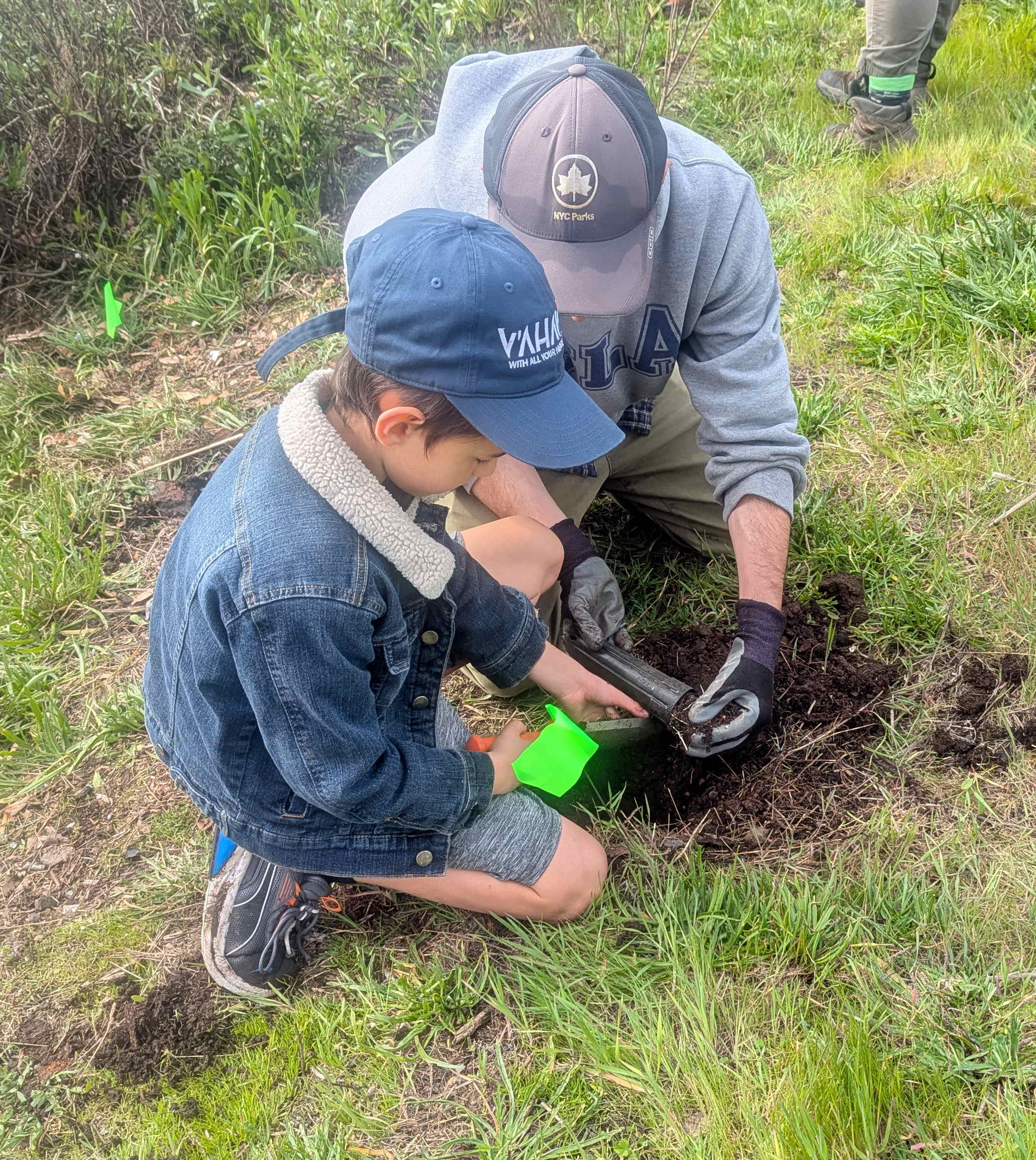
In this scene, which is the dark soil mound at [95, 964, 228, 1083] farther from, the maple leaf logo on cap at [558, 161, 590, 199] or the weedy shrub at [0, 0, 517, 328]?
the weedy shrub at [0, 0, 517, 328]

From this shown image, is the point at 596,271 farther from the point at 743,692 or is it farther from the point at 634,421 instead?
the point at 743,692

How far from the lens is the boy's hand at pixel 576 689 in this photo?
6.91 feet

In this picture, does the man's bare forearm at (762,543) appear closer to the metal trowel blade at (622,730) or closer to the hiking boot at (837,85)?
the metal trowel blade at (622,730)

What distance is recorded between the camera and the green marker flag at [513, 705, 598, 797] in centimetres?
196

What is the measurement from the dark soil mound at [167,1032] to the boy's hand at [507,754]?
692 millimetres

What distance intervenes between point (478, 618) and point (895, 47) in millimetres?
3029

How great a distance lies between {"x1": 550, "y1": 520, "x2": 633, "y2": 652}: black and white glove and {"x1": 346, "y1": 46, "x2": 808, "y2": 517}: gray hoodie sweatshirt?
33cm

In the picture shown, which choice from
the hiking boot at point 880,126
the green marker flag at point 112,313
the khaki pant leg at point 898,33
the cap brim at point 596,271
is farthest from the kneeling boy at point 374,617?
the khaki pant leg at point 898,33

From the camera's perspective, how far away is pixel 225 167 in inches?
154

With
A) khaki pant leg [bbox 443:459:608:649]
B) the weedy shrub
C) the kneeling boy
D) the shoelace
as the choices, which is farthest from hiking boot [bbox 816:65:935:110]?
the shoelace

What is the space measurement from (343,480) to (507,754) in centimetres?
73

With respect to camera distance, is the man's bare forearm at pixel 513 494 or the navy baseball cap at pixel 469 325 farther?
the man's bare forearm at pixel 513 494

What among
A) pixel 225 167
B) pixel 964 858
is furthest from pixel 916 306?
pixel 225 167

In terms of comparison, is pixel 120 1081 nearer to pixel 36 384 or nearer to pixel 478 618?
pixel 478 618
